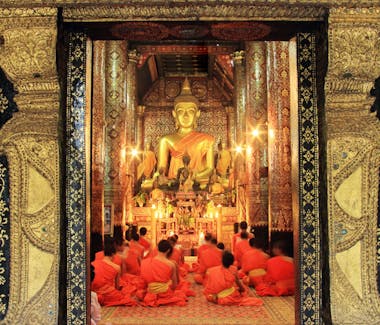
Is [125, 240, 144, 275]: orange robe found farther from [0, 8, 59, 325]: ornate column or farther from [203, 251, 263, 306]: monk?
[0, 8, 59, 325]: ornate column

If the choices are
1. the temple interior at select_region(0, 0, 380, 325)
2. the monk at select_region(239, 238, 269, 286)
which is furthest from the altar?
the temple interior at select_region(0, 0, 380, 325)

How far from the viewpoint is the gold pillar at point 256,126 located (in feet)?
41.8

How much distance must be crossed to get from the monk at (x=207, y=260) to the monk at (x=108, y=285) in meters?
2.11

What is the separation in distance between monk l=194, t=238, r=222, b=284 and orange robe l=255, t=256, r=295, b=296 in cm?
134

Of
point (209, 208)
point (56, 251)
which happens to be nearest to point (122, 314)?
point (56, 251)

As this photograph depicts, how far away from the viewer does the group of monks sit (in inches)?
346

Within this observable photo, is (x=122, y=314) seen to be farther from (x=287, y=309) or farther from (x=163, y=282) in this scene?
(x=287, y=309)

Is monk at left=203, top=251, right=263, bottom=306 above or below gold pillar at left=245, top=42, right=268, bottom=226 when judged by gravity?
below

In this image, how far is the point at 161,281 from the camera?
8.92 m

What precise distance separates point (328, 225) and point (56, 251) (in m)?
2.77

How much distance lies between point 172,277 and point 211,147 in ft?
33.9

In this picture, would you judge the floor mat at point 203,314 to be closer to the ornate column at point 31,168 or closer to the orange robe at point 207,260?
the orange robe at point 207,260

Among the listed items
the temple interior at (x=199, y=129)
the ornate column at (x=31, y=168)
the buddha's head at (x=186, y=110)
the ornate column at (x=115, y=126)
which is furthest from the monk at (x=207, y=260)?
the buddha's head at (x=186, y=110)

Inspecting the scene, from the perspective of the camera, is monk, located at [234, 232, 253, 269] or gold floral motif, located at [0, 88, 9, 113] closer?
gold floral motif, located at [0, 88, 9, 113]
